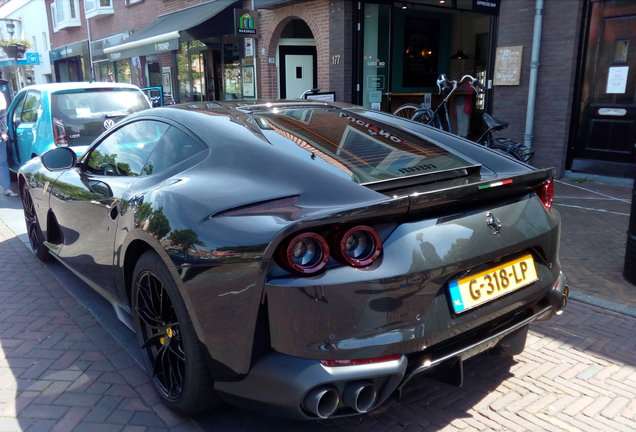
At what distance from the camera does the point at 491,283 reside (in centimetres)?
227

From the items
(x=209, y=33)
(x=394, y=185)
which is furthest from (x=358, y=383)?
(x=209, y=33)

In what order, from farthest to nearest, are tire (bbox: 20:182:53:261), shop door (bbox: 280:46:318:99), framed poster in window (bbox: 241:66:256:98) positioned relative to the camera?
framed poster in window (bbox: 241:66:256:98)
shop door (bbox: 280:46:318:99)
tire (bbox: 20:182:53:261)

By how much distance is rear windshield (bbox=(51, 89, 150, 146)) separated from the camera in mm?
7270

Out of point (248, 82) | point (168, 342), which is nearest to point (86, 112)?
point (168, 342)

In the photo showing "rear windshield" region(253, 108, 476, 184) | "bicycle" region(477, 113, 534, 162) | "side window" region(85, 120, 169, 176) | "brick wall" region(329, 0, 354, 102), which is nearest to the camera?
"rear windshield" region(253, 108, 476, 184)

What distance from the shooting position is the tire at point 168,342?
2244 mm

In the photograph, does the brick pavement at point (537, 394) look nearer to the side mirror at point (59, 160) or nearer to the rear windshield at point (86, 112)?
the side mirror at point (59, 160)

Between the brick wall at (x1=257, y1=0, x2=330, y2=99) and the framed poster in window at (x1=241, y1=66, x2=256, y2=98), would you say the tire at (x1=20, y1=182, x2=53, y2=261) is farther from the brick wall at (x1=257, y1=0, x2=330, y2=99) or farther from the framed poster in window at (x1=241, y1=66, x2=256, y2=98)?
the framed poster in window at (x1=241, y1=66, x2=256, y2=98)

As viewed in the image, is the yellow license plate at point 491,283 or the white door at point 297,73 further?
the white door at point 297,73

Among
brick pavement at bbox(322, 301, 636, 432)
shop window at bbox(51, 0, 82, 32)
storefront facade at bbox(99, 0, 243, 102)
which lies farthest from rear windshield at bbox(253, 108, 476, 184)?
shop window at bbox(51, 0, 82, 32)

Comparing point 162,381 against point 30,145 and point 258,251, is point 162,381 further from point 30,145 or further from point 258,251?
point 30,145

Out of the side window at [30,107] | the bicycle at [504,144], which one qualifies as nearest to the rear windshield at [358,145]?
the bicycle at [504,144]

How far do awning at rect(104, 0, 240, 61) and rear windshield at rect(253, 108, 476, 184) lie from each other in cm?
1101

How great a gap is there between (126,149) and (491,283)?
91.0 inches
